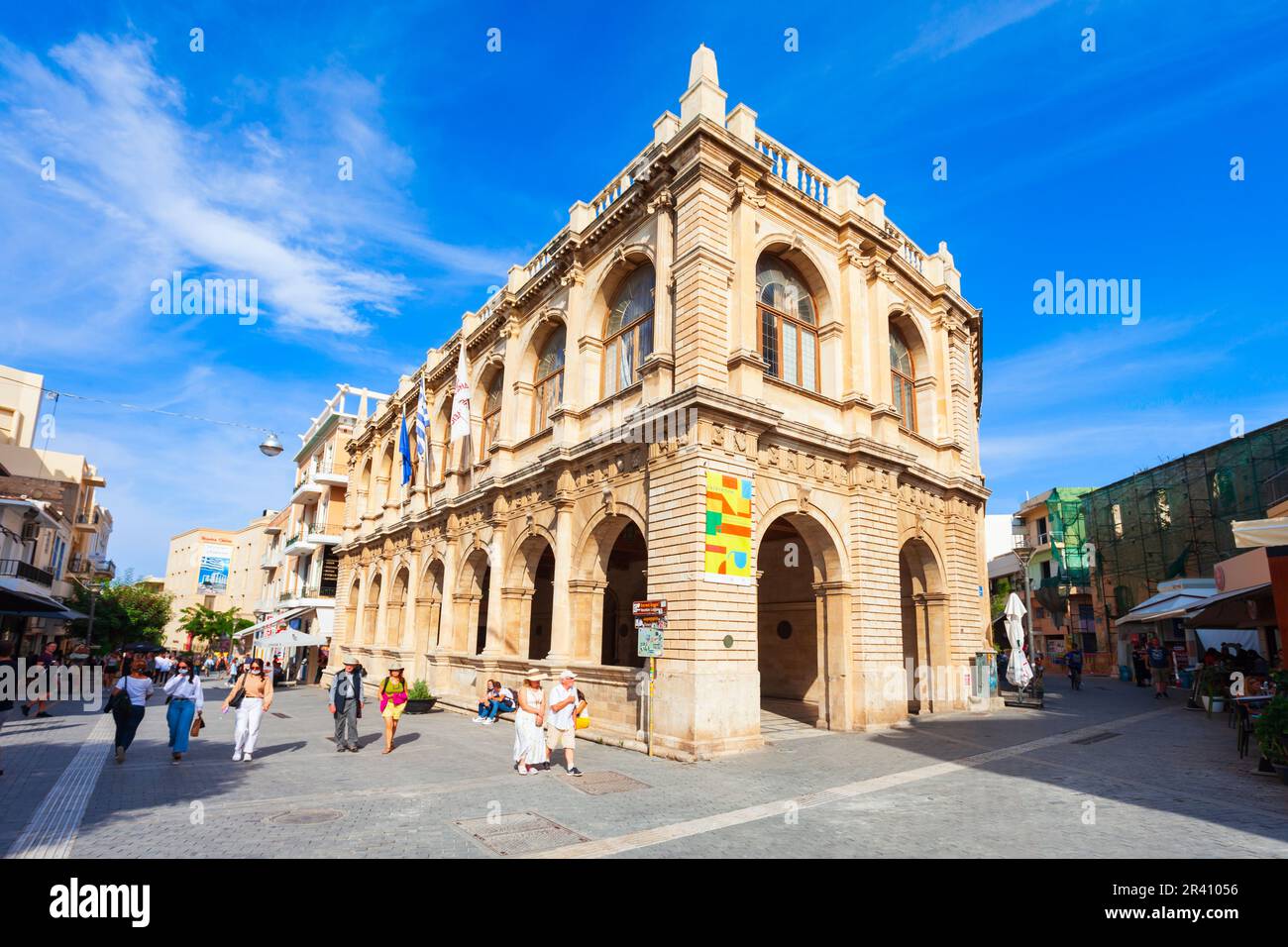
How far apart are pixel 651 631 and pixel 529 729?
307 cm

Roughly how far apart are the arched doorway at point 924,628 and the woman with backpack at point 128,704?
17788mm

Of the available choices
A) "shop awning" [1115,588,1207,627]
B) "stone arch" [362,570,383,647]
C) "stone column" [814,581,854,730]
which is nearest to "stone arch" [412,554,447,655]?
"stone arch" [362,570,383,647]

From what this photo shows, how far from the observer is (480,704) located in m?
19.2

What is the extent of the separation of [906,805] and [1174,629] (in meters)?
35.6

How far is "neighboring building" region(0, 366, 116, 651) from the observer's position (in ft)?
83.2

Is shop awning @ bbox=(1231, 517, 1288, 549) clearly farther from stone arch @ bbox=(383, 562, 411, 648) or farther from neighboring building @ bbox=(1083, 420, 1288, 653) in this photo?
stone arch @ bbox=(383, 562, 411, 648)

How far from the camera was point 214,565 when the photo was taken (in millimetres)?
83438

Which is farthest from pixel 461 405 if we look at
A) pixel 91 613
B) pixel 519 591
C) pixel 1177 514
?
pixel 1177 514

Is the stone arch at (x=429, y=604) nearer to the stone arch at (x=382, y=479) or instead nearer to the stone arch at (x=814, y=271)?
the stone arch at (x=382, y=479)

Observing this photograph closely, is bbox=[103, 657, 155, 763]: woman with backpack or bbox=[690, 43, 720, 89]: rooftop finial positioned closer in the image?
bbox=[103, 657, 155, 763]: woman with backpack

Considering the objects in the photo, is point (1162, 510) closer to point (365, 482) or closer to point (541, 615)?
point (541, 615)

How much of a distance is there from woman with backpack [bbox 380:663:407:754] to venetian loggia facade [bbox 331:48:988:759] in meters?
4.12

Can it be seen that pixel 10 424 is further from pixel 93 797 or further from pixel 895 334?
pixel 895 334
